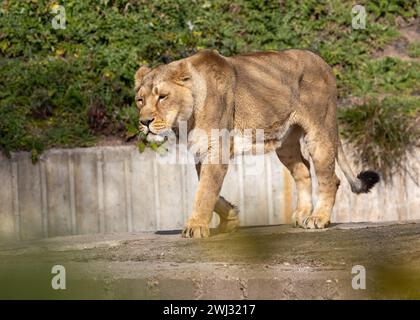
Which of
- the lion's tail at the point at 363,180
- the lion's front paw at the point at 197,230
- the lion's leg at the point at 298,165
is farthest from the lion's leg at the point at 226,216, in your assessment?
the lion's tail at the point at 363,180

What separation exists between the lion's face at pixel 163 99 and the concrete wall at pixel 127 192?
3.66 meters

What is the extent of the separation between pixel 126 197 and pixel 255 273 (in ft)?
18.4

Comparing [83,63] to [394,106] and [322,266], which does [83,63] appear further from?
[322,266]

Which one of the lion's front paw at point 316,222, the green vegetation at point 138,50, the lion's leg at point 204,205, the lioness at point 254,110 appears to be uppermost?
the green vegetation at point 138,50

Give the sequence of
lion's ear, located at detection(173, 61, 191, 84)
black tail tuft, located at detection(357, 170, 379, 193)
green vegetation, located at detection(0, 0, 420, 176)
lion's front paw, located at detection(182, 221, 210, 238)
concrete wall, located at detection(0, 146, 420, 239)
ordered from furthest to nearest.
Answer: green vegetation, located at detection(0, 0, 420, 176) < concrete wall, located at detection(0, 146, 420, 239) < black tail tuft, located at detection(357, 170, 379, 193) < lion's ear, located at detection(173, 61, 191, 84) < lion's front paw, located at detection(182, 221, 210, 238)

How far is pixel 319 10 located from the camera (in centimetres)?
1388

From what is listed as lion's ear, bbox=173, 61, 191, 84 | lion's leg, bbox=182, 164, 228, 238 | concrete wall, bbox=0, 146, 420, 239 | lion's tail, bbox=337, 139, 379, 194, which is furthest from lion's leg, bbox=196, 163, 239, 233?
concrete wall, bbox=0, 146, 420, 239

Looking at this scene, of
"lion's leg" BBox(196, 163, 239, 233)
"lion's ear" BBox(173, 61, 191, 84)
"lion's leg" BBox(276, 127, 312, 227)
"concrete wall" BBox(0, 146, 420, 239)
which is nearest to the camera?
"lion's ear" BBox(173, 61, 191, 84)

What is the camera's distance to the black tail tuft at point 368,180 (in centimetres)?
860

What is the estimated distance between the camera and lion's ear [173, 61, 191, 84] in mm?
7348

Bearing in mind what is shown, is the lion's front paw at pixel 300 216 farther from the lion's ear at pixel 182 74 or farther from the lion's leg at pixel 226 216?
the lion's ear at pixel 182 74

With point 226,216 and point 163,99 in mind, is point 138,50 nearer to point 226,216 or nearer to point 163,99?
point 226,216

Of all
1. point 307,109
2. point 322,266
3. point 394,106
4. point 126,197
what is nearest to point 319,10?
point 394,106

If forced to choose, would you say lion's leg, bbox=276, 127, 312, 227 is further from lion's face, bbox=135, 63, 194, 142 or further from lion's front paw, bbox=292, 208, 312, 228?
lion's face, bbox=135, 63, 194, 142
